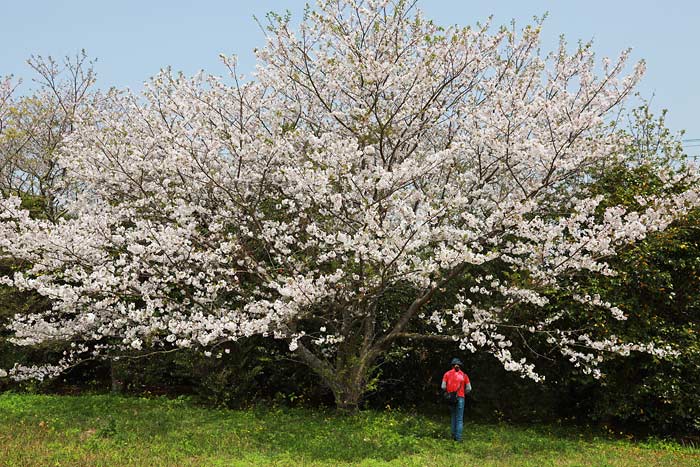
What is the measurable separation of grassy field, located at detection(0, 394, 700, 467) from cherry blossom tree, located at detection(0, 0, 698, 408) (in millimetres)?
1064

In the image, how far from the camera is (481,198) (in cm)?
939

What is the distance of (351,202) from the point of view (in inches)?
348

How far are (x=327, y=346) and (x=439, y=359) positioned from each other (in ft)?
7.14

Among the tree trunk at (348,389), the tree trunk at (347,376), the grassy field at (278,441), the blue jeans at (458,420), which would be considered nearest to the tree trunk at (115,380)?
the grassy field at (278,441)

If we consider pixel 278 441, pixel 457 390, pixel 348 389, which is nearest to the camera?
pixel 278 441

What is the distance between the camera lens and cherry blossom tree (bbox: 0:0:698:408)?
8273mm

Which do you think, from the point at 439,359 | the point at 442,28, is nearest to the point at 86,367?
the point at 439,359

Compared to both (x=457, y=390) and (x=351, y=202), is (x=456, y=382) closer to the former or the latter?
(x=457, y=390)

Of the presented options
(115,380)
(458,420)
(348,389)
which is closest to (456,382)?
Result: (458,420)

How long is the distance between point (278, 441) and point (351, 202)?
3504 millimetres

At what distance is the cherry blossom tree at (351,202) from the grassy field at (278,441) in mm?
1064

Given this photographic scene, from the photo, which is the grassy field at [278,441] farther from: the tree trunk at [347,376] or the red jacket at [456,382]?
the red jacket at [456,382]

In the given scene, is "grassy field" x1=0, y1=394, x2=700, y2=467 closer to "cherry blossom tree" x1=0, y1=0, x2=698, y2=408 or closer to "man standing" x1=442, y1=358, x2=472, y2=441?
"man standing" x1=442, y1=358, x2=472, y2=441

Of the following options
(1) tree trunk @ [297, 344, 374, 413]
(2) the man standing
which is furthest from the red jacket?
(1) tree trunk @ [297, 344, 374, 413]
